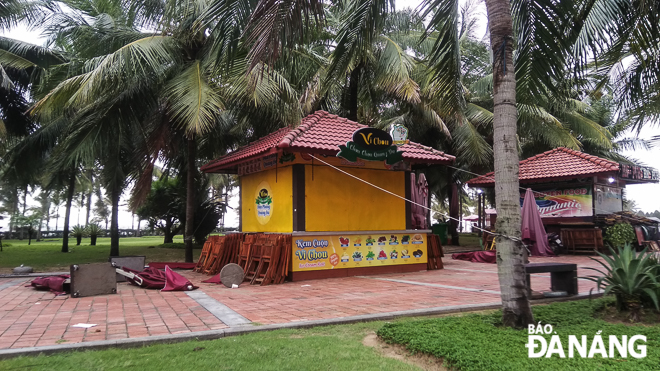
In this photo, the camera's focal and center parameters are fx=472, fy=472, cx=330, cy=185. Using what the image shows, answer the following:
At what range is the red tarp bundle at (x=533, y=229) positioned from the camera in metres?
15.1

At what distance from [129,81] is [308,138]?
234 inches

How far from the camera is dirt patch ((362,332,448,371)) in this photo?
417 cm

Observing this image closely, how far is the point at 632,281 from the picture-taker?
18.4 ft

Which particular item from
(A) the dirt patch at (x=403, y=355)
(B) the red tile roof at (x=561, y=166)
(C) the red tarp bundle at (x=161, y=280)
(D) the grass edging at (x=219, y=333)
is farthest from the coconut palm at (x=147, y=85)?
(B) the red tile roof at (x=561, y=166)

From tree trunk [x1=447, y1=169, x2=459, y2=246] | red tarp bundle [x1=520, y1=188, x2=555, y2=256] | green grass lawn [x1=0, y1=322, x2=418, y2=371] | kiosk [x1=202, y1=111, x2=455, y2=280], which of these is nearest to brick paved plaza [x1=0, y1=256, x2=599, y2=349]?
green grass lawn [x1=0, y1=322, x2=418, y2=371]

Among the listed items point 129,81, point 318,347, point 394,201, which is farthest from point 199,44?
point 318,347

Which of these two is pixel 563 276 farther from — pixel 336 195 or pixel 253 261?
pixel 253 261

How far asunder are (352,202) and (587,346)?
291 inches

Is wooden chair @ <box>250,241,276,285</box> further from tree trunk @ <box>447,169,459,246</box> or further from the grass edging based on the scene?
tree trunk @ <box>447,169,459,246</box>

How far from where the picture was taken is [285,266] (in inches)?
400

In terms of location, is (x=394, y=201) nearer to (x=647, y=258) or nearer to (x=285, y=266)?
(x=285, y=266)

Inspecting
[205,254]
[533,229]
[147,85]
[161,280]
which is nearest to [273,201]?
[205,254]

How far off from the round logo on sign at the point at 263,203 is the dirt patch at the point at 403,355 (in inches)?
272

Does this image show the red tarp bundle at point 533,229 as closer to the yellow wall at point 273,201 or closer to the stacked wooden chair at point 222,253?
the yellow wall at point 273,201
